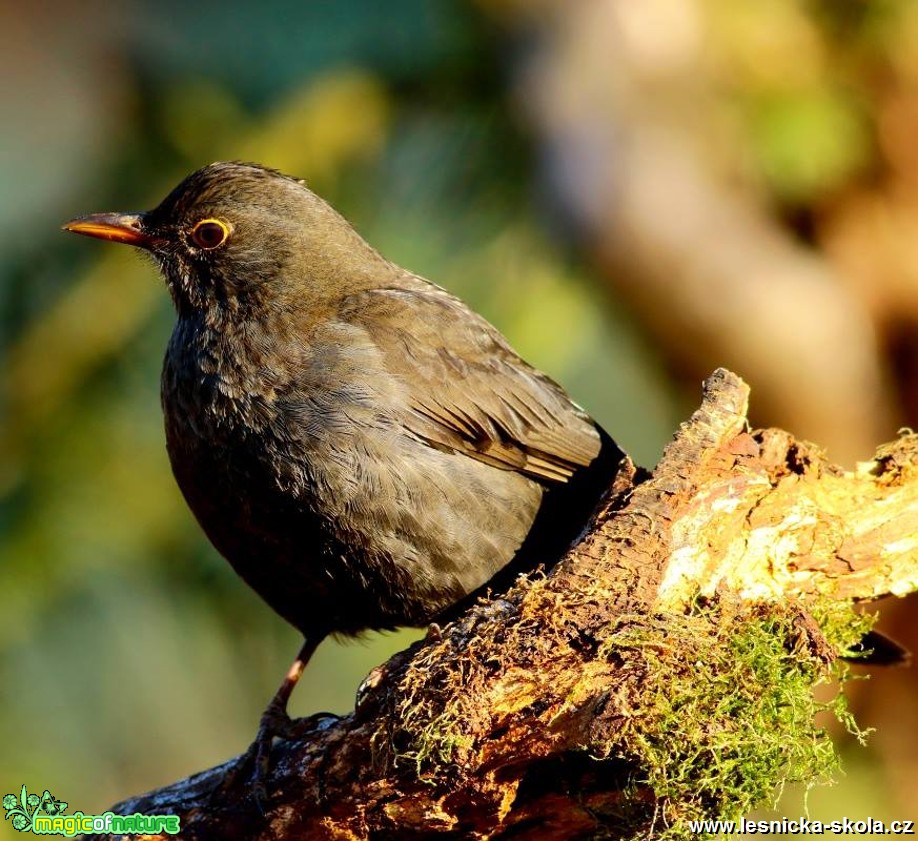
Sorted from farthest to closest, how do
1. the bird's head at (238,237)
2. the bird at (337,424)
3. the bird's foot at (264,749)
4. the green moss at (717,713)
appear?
the bird's head at (238,237) < the bird at (337,424) < the bird's foot at (264,749) < the green moss at (717,713)

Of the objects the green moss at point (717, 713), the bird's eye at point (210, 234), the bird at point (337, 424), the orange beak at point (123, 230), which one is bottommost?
the green moss at point (717, 713)

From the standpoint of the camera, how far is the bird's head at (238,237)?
5.60m

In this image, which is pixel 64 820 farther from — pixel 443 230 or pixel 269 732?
pixel 443 230

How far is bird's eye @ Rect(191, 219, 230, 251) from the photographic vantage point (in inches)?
225

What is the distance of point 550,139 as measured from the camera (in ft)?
24.4

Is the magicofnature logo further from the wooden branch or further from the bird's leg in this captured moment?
the bird's leg

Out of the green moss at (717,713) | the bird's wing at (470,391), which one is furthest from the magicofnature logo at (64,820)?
the green moss at (717,713)

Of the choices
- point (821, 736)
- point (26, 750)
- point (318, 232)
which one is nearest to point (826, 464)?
point (821, 736)

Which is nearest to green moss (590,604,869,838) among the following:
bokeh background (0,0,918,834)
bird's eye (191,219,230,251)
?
bird's eye (191,219,230,251)

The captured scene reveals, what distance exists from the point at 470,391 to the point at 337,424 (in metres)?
0.80

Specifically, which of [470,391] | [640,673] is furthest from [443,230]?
[640,673]

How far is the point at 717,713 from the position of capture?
11.7 feet

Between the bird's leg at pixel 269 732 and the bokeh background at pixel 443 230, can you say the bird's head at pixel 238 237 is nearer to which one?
the bokeh background at pixel 443 230

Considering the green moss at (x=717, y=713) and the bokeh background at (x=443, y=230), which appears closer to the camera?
the green moss at (x=717, y=713)
